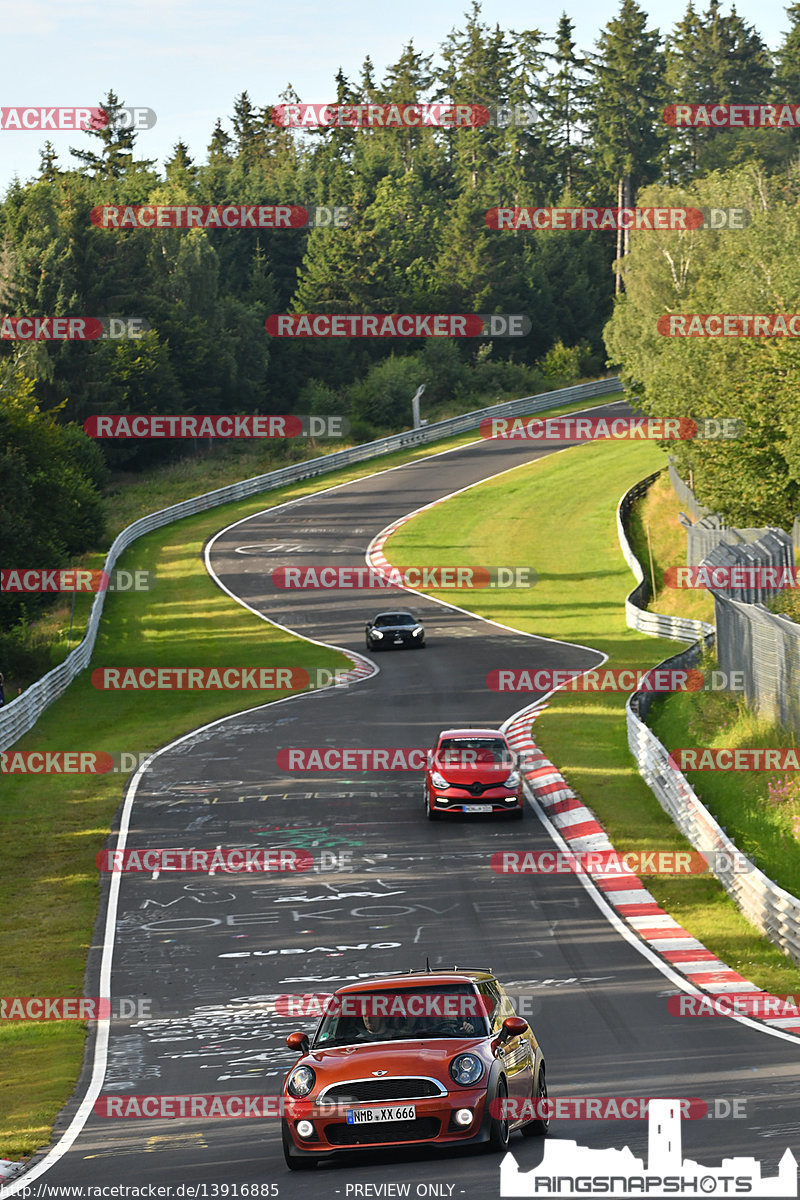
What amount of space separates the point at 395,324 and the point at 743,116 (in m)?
47.0

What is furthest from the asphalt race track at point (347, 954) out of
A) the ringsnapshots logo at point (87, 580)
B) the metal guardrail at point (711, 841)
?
the ringsnapshots logo at point (87, 580)

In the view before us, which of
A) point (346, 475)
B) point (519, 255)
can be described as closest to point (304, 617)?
point (346, 475)

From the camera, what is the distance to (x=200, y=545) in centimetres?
6631

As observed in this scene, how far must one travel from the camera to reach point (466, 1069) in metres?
10.3

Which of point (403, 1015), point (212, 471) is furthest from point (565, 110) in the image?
point (403, 1015)

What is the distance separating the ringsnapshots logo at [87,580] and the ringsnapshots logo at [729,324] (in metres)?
24.5

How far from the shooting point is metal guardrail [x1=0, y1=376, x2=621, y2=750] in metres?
37.4

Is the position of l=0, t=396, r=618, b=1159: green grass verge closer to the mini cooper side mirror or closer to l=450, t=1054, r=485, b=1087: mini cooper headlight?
l=450, t=1054, r=485, b=1087: mini cooper headlight

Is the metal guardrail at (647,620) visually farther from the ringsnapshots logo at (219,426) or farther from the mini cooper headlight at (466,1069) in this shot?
the ringsnapshots logo at (219,426)

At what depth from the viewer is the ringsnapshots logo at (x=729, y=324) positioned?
2002 inches

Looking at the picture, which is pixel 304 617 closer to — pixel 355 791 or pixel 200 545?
pixel 200 545

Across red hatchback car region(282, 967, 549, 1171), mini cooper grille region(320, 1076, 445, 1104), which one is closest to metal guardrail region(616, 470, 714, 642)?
red hatchback car region(282, 967, 549, 1171)

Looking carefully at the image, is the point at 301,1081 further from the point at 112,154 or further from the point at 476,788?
the point at 112,154

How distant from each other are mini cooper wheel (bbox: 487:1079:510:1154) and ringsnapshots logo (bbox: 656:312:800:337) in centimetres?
4239
